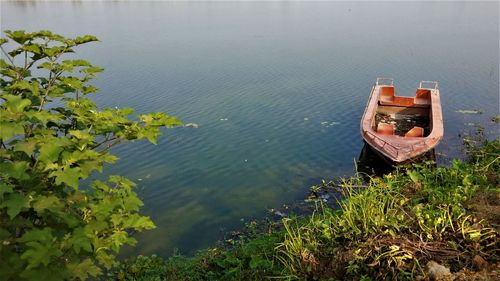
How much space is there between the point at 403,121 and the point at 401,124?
17.6 inches

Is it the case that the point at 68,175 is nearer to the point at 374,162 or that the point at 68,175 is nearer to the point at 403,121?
the point at 374,162

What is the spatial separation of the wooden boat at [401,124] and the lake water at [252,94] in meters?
1.11

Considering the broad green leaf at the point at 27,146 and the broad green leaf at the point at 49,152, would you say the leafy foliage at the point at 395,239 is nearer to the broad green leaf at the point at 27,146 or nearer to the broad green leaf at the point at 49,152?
the broad green leaf at the point at 49,152

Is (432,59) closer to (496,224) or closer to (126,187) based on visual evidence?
(496,224)

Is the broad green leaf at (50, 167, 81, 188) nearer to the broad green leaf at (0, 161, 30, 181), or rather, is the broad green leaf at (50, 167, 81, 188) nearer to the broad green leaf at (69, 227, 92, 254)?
the broad green leaf at (0, 161, 30, 181)

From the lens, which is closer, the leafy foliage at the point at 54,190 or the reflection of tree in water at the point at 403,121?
the leafy foliage at the point at 54,190

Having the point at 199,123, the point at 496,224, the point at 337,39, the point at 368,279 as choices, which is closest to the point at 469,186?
the point at 496,224

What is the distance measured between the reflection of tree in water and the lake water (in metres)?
0.98

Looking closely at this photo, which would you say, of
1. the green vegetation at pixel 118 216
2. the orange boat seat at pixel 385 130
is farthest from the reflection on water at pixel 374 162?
the green vegetation at pixel 118 216

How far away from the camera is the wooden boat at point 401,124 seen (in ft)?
35.5

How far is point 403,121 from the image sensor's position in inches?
607

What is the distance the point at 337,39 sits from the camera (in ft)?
104

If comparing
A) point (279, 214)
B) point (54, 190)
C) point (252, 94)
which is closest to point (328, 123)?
point (252, 94)

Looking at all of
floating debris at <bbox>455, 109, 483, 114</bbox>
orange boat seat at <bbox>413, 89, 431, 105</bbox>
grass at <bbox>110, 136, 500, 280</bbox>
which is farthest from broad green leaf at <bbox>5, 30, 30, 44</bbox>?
floating debris at <bbox>455, 109, 483, 114</bbox>
